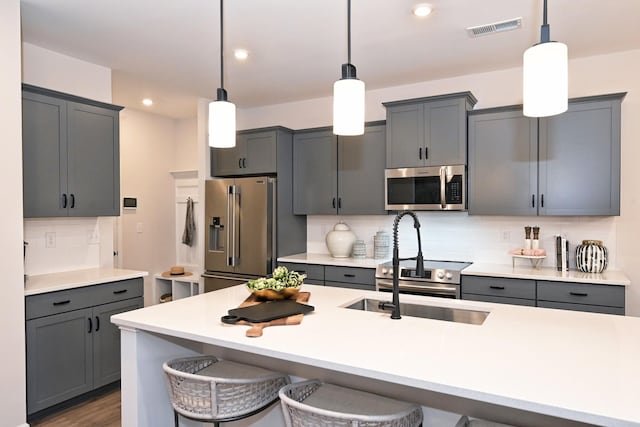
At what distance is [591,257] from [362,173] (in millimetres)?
2061

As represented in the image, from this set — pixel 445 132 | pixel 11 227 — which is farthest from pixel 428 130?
pixel 11 227

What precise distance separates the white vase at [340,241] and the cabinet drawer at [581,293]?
1.78 meters

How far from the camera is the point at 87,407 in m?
3.03

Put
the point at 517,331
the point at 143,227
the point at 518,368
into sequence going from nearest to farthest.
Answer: the point at 518,368 → the point at 517,331 → the point at 143,227

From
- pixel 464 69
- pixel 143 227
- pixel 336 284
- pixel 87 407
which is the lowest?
pixel 87 407

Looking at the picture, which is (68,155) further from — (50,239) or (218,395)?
(218,395)

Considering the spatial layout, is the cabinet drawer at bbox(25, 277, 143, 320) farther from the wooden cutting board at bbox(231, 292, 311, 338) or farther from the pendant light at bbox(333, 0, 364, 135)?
the pendant light at bbox(333, 0, 364, 135)

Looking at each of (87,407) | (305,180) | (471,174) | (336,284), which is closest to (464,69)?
(471,174)

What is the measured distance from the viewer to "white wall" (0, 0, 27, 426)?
245 centimetres

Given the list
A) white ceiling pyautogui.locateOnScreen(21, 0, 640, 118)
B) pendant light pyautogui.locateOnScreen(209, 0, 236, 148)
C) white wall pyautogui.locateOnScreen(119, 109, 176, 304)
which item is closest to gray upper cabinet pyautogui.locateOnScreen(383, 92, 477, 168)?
white ceiling pyautogui.locateOnScreen(21, 0, 640, 118)

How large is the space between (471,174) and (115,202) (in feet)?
10.00

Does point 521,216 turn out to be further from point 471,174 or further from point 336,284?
point 336,284

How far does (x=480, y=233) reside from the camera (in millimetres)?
3916

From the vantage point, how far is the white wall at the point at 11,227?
2.45 m
